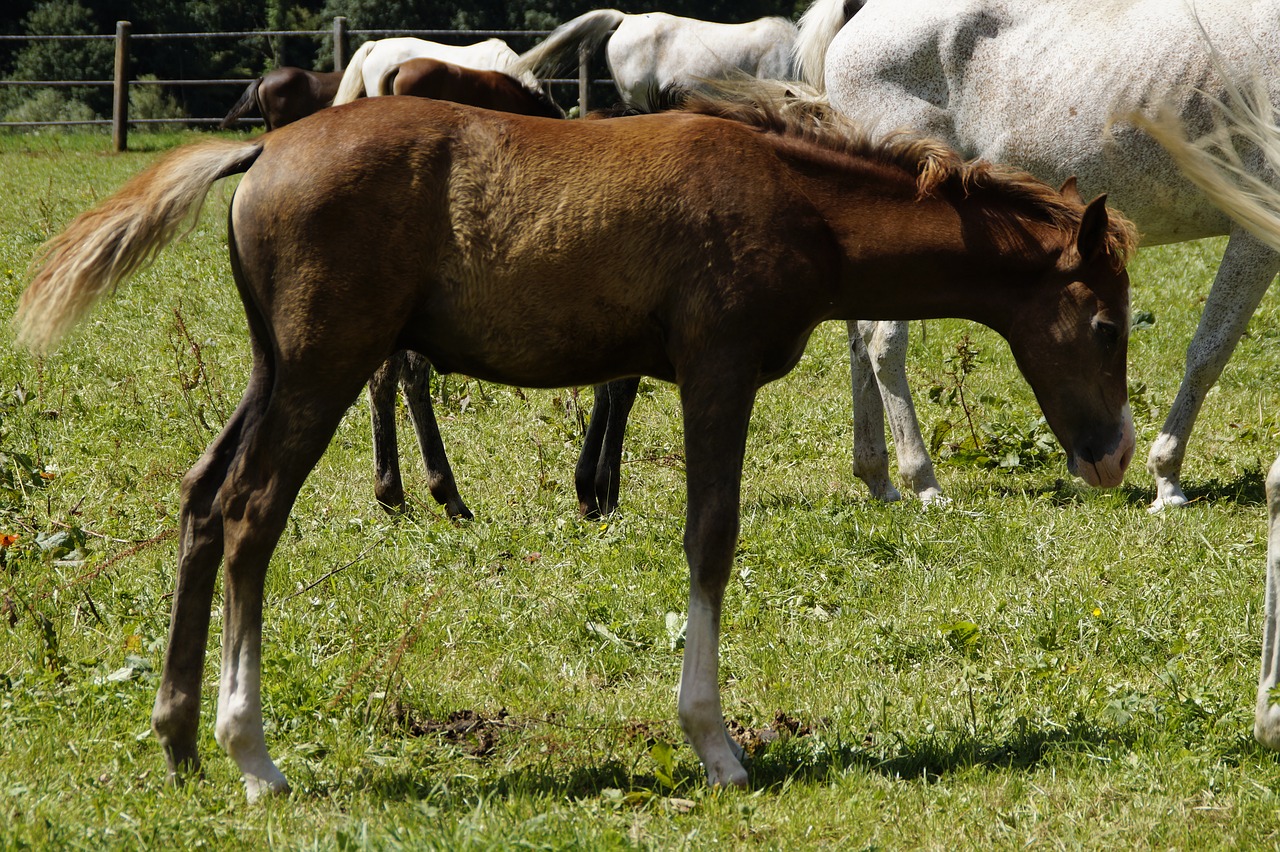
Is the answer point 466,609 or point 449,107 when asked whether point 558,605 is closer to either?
point 466,609

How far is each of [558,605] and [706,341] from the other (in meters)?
1.53

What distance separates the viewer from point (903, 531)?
502 centimetres

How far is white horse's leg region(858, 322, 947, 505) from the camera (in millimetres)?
5973

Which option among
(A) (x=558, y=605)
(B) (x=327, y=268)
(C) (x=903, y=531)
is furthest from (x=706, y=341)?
(C) (x=903, y=531)

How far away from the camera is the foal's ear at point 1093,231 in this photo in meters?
3.37

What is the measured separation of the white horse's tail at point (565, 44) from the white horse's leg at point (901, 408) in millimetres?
3291

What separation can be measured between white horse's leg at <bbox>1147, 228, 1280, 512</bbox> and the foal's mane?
2436mm

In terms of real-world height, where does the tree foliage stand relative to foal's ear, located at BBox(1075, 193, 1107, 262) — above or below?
below

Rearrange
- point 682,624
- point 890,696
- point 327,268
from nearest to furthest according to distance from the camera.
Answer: point 327,268 < point 890,696 < point 682,624

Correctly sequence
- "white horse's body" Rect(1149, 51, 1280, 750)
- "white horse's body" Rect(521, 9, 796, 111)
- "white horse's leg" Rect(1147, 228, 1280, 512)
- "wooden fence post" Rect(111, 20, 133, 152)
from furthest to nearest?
"wooden fence post" Rect(111, 20, 133, 152) → "white horse's body" Rect(521, 9, 796, 111) → "white horse's leg" Rect(1147, 228, 1280, 512) → "white horse's body" Rect(1149, 51, 1280, 750)

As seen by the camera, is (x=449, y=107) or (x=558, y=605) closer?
(x=449, y=107)

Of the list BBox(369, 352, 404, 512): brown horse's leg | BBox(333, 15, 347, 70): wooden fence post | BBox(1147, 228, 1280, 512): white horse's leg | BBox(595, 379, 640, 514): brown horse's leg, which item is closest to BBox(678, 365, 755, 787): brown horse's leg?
BBox(595, 379, 640, 514): brown horse's leg

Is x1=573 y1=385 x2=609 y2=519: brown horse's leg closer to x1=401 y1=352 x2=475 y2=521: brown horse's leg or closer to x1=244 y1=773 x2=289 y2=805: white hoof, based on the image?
x1=401 y1=352 x2=475 y2=521: brown horse's leg

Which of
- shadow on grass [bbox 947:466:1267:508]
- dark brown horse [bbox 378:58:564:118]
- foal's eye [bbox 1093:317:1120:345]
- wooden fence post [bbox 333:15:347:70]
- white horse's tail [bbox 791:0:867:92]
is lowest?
shadow on grass [bbox 947:466:1267:508]
